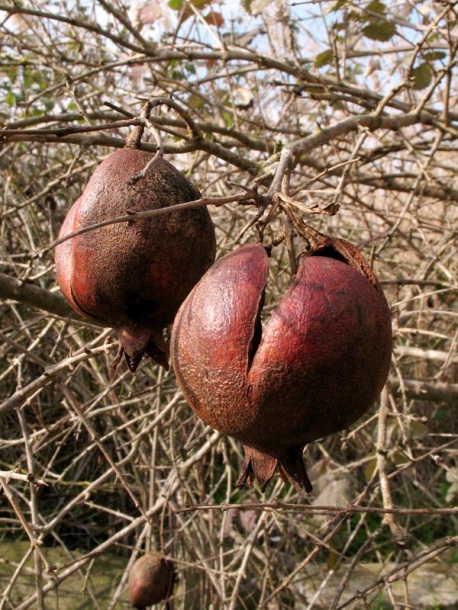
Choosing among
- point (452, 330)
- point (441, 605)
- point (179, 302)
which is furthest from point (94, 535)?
point (179, 302)

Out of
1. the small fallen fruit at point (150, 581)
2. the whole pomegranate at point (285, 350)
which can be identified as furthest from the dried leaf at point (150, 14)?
the whole pomegranate at point (285, 350)

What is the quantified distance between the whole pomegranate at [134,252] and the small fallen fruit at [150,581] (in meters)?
1.47

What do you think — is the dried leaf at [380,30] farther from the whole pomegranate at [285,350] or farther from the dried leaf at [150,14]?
the whole pomegranate at [285,350]

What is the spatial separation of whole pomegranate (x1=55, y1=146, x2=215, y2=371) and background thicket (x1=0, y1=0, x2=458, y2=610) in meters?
0.26

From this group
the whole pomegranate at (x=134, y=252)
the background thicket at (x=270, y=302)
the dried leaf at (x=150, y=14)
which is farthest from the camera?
the dried leaf at (x=150, y=14)

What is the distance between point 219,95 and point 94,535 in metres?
2.78

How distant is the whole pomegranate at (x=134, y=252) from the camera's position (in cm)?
100

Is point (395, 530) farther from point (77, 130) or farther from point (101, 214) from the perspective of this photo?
point (77, 130)

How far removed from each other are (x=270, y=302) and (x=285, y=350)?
2.33 metres

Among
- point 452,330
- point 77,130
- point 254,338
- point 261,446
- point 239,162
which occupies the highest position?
point 77,130

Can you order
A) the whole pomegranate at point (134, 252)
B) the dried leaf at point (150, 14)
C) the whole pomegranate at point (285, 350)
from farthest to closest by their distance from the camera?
the dried leaf at point (150, 14) → the whole pomegranate at point (134, 252) → the whole pomegranate at point (285, 350)

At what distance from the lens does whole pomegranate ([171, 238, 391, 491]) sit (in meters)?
0.80

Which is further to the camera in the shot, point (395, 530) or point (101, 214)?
point (395, 530)

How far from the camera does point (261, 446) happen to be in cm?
88
